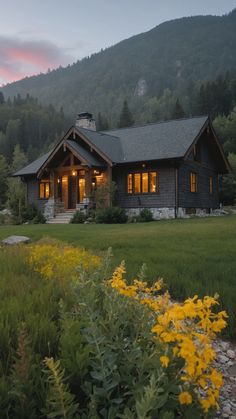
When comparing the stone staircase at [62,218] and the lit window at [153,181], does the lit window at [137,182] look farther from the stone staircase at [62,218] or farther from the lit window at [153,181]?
the stone staircase at [62,218]

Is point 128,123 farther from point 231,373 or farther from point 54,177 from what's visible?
point 231,373

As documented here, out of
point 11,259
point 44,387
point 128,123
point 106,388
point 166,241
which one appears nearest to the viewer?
point 106,388

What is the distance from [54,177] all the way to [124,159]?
18.5 ft

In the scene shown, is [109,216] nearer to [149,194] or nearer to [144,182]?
[149,194]

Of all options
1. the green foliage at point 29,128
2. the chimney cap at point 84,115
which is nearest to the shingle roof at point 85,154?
the chimney cap at point 84,115

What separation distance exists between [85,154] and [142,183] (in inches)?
170

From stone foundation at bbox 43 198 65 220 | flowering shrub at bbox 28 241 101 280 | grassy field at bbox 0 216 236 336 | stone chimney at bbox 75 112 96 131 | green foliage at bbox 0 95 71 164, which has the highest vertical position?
Answer: green foliage at bbox 0 95 71 164

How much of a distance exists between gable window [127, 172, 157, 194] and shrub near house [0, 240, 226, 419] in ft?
69.2

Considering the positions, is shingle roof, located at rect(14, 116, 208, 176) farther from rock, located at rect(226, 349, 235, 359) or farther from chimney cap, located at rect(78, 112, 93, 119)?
rock, located at rect(226, 349, 235, 359)


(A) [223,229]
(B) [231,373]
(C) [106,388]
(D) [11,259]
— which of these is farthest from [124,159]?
(C) [106,388]

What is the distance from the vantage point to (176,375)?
107 inches

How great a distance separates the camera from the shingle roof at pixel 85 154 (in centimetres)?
2427

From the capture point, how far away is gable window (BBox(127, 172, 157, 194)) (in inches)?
985

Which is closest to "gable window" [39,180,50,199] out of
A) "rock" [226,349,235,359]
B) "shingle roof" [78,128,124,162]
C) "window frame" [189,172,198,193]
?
"shingle roof" [78,128,124,162]
